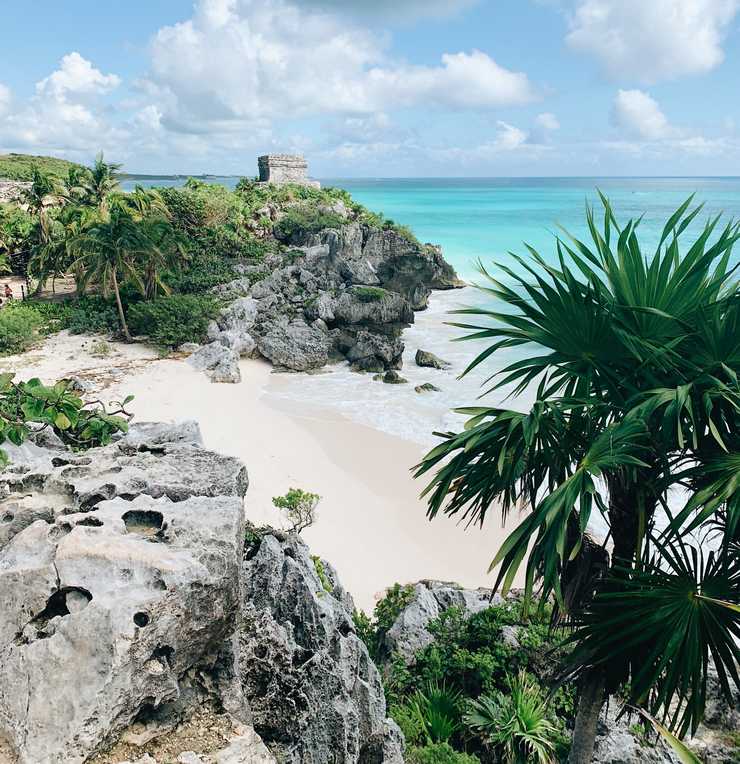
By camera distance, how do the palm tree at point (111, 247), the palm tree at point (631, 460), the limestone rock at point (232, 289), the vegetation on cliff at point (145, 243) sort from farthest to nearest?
the limestone rock at point (232, 289) → the vegetation on cliff at point (145, 243) → the palm tree at point (111, 247) → the palm tree at point (631, 460)

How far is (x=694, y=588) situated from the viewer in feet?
11.9

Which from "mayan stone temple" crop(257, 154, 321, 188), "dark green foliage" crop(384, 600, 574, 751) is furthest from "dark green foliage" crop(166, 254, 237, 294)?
"dark green foliage" crop(384, 600, 574, 751)

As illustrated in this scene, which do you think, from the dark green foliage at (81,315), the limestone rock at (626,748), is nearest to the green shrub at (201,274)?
the dark green foliage at (81,315)

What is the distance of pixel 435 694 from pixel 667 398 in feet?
15.4

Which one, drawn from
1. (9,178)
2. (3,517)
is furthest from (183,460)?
(9,178)

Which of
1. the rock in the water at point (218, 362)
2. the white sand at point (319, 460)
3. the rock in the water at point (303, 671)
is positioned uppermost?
the rock in the water at point (303, 671)

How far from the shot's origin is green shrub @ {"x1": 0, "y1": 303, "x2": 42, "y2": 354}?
21.6m

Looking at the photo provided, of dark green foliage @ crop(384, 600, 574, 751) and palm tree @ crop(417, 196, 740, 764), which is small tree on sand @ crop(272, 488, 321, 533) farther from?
palm tree @ crop(417, 196, 740, 764)

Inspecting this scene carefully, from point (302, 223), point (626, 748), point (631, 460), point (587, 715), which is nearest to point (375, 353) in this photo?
point (302, 223)

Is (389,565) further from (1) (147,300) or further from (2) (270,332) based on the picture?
(1) (147,300)

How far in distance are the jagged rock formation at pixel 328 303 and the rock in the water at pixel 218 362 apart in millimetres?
45

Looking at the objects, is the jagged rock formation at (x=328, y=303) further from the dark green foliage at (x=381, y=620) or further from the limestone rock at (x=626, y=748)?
the limestone rock at (x=626, y=748)

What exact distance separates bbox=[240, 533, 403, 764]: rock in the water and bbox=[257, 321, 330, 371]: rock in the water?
18.3m

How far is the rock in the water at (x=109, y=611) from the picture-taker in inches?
125
